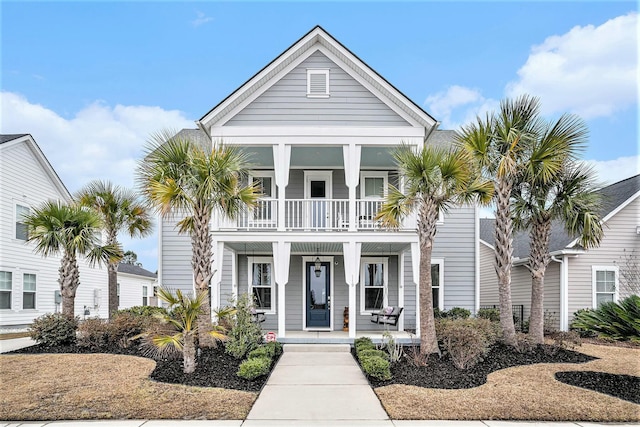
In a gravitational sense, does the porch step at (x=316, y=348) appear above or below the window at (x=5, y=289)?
below

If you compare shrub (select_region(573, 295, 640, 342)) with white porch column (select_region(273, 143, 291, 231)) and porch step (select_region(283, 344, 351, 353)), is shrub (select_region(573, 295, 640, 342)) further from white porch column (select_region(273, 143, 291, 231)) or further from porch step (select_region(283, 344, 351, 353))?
white porch column (select_region(273, 143, 291, 231))

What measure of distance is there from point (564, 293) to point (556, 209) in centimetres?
503

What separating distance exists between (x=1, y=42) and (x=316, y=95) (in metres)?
8.50

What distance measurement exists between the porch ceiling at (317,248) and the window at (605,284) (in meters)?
7.05

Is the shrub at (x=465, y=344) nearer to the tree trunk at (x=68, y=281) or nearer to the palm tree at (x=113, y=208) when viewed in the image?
the tree trunk at (x=68, y=281)

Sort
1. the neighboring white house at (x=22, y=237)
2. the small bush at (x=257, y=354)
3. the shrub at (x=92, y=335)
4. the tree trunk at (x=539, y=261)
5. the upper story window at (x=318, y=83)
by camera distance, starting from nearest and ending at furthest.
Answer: the small bush at (x=257, y=354), the shrub at (x=92, y=335), the tree trunk at (x=539, y=261), the upper story window at (x=318, y=83), the neighboring white house at (x=22, y=237)

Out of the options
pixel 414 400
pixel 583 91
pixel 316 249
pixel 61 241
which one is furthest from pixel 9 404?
pixel 583 91

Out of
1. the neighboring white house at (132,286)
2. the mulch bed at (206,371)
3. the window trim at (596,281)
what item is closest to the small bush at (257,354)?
the mulch bed at (206,371)

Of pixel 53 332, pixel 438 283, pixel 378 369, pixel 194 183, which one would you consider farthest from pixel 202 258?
pixel 438 283

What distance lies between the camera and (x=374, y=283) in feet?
50.1

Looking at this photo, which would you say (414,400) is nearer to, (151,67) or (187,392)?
(187,392)

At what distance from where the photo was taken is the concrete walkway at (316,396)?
650cm

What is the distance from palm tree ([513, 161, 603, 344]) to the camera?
38.4 ft

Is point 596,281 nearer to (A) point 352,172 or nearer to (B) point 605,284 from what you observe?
(B) point 605,284
